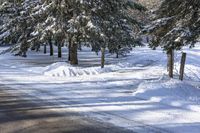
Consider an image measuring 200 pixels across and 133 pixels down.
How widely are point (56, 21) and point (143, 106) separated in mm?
13116

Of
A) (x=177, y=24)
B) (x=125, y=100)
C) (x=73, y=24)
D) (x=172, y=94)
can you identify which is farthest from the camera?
(x=73, y=24)

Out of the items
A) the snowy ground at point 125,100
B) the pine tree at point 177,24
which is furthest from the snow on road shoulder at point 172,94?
the pine tree at point 177,24

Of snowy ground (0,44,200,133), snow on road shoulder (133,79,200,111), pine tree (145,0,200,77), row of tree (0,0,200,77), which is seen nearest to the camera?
snowy ground (0,44,200,133)

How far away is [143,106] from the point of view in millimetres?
10609

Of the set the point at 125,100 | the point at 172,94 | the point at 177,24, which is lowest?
the point at 125,100

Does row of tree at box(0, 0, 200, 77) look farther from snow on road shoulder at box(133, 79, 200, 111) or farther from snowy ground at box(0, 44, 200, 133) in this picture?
snow on road shoulder at box(133, 79, 200, 111)

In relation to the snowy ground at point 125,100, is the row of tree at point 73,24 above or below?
above

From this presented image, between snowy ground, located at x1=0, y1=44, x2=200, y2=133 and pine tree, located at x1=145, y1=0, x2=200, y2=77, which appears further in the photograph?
pine tree, located at x1=145, y1=0, x2=200, y2=77

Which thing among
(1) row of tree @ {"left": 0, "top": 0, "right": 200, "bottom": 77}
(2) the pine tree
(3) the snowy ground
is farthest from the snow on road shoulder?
(1) row of tree @ {"left": 0, "top": 0, "right": 200, "bottom": 77}

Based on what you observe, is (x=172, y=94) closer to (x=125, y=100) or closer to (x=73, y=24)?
(x=125, y=100)

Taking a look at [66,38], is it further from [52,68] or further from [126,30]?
[126,30]

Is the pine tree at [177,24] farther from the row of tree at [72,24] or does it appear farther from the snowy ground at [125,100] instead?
the row of tree at [72,24]

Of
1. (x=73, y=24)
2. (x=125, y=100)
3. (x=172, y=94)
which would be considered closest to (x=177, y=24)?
(x=172, y=94)

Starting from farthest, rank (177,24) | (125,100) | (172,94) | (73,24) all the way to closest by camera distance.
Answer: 1. (73,24)
2. (177,24)
3. (172,94)
4. (125,100)
